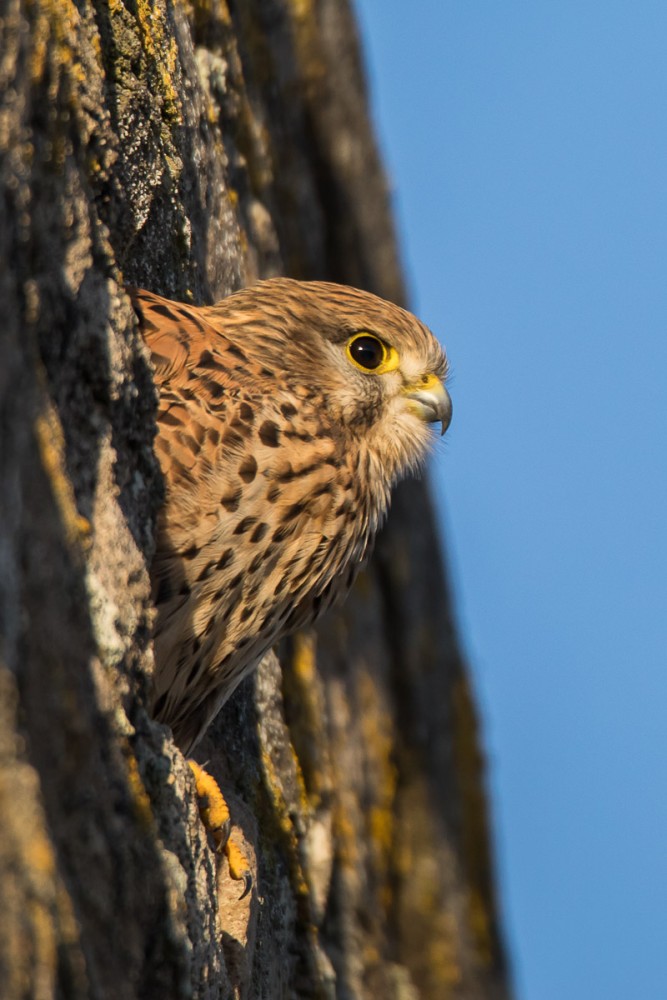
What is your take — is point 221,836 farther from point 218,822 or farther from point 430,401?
point 430,401

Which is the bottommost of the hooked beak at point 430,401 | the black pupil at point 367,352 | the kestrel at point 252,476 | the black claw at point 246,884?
the black claw at point 246,884

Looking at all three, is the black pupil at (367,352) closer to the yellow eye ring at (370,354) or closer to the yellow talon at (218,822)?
the yellow eye ring at (370,354)

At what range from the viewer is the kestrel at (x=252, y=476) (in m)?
2.79

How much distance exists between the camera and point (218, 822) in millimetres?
2832

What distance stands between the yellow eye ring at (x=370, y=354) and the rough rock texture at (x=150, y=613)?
0.45m

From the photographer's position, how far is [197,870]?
2.56 m

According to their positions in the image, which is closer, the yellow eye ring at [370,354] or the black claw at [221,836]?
the black claw at [221,836]

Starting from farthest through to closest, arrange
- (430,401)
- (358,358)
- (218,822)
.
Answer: (430,401) → (358,358) → (218,822)

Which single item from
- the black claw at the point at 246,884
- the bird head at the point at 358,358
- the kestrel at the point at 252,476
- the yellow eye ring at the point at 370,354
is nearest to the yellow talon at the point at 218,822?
the black claw at the point at 246,884

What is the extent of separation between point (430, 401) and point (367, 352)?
0.73 ft

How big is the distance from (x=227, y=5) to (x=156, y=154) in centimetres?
162

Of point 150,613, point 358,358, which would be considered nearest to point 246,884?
point 150,613

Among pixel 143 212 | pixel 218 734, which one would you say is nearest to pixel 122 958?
pixel 218 734

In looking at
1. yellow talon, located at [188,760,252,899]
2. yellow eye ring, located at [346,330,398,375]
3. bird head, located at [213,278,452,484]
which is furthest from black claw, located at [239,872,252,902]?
yellow eye ring, located at [346,330,398,375]
